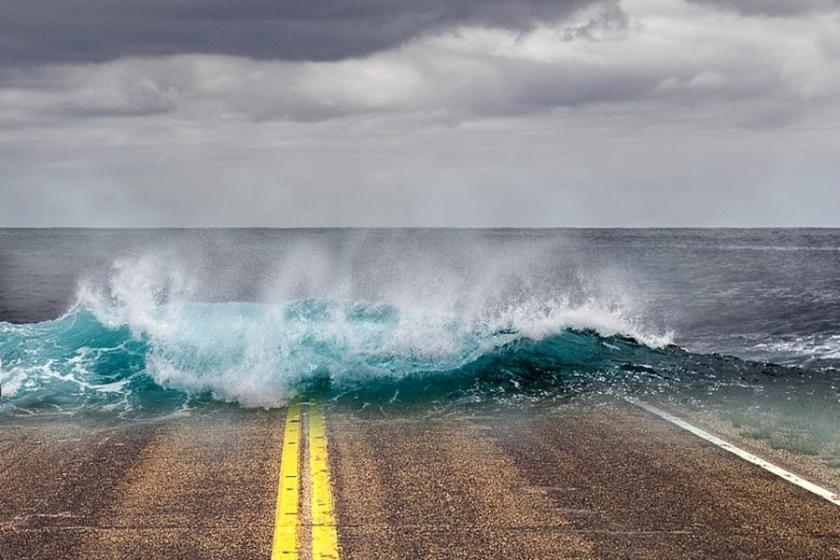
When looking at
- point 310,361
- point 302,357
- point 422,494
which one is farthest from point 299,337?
point 422,494

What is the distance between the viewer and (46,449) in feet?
23.3

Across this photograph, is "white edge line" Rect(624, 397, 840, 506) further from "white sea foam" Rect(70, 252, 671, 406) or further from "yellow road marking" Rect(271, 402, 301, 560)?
"yellow road marking" Rect(271, 402, 301, 560)

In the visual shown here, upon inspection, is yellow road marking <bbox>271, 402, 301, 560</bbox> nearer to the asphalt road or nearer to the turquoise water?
the asphalt road

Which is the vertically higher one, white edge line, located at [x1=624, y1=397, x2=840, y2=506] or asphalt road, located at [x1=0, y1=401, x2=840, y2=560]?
asphalt road, located at [x1=0, y1=401, x2=840, y2=560]

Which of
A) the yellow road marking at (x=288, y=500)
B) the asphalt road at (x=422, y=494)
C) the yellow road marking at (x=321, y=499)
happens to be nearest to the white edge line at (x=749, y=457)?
the asphalt road at (x=422, y=494)

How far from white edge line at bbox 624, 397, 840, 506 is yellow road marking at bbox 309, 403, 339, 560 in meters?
3.27

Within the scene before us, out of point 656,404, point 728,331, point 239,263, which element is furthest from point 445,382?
point 239,263

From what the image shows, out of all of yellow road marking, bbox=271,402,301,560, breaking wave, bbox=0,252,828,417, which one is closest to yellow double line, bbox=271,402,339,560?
yellow road marking, bbox=271,402,301,560

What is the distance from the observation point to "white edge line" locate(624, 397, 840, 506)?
5.70m

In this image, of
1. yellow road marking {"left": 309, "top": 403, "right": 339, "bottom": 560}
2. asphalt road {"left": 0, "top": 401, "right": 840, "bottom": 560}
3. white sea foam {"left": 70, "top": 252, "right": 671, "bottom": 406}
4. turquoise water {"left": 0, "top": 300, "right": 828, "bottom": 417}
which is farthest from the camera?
white sea foam {"left": 70, "top": 252, "right": 671, "bottom": 406}

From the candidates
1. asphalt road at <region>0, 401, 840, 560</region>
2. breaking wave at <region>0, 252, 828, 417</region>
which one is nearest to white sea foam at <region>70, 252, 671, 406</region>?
breaking wave at <region>0, 252, 828, 417</region>

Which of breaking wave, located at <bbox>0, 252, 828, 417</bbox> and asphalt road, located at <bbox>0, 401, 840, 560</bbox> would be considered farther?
breaking wave, located at <bbox>0, 252, 828, 417</bbox>

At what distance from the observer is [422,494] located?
18.1 feet

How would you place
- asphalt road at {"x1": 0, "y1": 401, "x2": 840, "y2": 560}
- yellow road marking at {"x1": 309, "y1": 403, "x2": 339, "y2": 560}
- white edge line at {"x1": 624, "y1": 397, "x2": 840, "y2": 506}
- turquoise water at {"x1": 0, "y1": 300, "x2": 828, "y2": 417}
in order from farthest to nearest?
1. turquoise water at {"x1": 0, "y1": 300, "x2": 828, "y2": 417}
2. white edge line at {"x1": 624, "y1": 397, "x2": 840, "y2": 506}
3. asphalt road at {"x1": 0, "y1": 401, "x2": 840, "y2": 560}
4. yellow road marking at {"x1": 309, "y1": 403, "x2": 339, "y2": 560}
